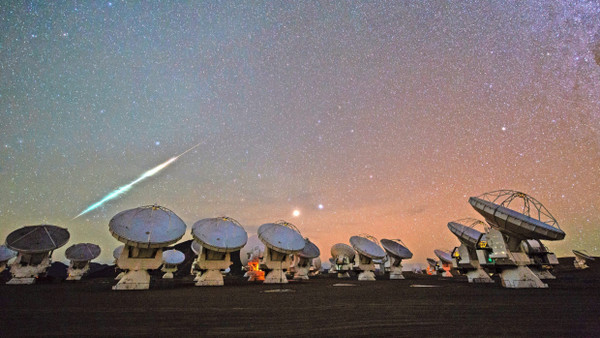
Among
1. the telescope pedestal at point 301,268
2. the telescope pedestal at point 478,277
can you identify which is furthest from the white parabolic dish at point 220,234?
the telescope pedestal at point 478,277

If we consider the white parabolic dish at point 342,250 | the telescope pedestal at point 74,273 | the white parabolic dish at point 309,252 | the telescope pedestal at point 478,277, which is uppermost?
the white parabolic dish at point 342,250

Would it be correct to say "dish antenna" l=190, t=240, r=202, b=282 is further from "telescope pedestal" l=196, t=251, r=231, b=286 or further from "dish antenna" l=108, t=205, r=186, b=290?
"dish antenna" l=108, t=205, r=186, b=290

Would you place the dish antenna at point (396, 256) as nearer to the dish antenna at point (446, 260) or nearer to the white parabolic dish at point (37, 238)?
the dish antenna at point (446, 260)

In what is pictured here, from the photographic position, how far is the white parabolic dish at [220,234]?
23406 millimetres

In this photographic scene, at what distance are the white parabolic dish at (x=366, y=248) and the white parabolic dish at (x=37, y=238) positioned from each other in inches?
1306

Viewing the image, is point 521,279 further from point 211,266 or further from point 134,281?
point 134,281

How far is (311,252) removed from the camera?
40969 millimetres

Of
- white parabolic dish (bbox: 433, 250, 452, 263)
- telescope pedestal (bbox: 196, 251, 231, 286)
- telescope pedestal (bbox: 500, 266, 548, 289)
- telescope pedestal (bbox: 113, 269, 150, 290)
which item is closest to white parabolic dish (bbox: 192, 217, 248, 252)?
telescope pedestal (bbox: 196, 251, 231, 286)

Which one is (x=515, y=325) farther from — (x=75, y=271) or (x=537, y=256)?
(x=75, y=271)

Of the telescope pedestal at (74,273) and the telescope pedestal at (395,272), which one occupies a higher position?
the telescope pedestal at (395,272)

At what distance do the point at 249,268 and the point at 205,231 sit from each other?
2936 centimetres

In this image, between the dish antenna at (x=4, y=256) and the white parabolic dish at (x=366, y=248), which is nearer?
the white parabolic dish at (x=366, y=248)

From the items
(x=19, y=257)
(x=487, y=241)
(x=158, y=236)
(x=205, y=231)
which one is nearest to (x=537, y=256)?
(x=487, y=241)

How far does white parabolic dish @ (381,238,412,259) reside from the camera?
1540 inches
